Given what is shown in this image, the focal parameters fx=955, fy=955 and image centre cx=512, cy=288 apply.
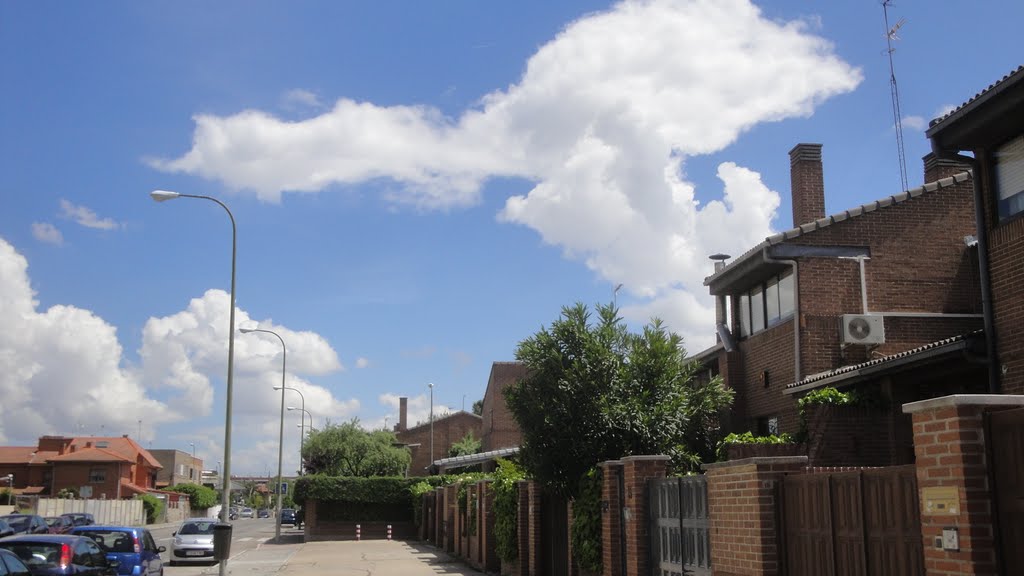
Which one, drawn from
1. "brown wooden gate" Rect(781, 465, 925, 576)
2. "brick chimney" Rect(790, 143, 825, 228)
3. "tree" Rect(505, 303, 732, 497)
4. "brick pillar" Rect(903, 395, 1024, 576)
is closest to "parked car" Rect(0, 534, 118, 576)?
"tree" Rect(505, 303, 732, 497)

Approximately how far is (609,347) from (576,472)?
2706 mm

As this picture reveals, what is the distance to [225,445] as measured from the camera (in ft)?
68.9

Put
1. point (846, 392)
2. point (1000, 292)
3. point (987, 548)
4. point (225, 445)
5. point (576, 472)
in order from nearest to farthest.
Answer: point (987, 548)
point (1000, 292)
point (846, 392)
point (576, 472)
point (225, 445)

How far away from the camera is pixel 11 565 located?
11922 mm

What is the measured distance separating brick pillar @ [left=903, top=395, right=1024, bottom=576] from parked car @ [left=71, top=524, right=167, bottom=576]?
1711cm

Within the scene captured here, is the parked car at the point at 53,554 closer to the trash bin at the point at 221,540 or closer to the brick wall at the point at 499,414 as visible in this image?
the trash bin at the point at 221,540

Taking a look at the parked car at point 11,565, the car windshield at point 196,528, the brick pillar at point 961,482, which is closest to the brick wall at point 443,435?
the car windshield at point 196,528

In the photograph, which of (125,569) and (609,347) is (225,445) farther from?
(609,347)

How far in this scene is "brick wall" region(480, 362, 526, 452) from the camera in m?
58.9

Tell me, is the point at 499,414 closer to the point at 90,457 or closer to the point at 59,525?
the point at 59,525

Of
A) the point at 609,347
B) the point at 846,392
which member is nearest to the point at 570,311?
the point at 609,347

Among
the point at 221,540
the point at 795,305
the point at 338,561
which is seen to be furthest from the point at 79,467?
the point at 795,305

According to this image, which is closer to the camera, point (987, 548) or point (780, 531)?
point (987, 548)

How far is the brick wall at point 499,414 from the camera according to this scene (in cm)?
5888
